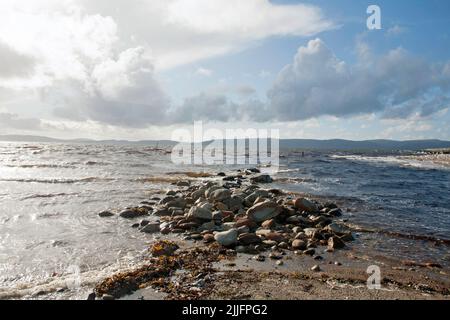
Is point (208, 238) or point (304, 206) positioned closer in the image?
point (208, 238)

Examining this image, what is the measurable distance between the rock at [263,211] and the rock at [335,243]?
3.84 m

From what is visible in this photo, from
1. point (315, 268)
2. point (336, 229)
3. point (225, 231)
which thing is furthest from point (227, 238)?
point (336, 229)

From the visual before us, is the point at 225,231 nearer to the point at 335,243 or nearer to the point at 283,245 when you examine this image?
the point at 283,245

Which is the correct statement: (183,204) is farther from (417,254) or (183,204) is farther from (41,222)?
(417,254)

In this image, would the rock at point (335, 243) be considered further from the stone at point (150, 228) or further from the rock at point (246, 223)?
the stone at point (150, 228)

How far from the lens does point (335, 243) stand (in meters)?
13.3

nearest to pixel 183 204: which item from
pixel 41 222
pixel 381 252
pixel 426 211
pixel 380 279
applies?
pixel 41 222

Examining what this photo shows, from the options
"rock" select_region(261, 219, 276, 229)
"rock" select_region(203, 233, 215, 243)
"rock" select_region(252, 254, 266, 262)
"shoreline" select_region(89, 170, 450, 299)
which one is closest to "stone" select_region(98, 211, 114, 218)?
"shoreline" select_region(89, 170, 450, 299)

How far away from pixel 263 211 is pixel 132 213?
7.42 m

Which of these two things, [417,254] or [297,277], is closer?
[297,277]

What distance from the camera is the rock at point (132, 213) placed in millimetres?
18609

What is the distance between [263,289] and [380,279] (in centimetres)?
375

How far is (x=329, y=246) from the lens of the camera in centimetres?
1316

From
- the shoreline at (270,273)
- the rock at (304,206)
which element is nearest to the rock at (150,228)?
the shoreline at (270,273)
